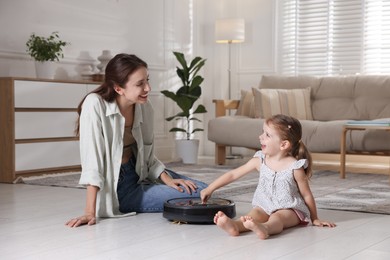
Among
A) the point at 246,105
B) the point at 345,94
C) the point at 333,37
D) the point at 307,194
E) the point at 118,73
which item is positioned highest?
the point at 333,37

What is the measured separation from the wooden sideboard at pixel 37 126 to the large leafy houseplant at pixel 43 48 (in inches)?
8.9

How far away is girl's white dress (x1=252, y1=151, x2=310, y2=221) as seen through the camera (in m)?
2.83

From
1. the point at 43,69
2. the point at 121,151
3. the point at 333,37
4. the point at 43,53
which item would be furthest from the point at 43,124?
the point at 333,37

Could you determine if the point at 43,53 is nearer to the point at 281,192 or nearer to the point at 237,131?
the point at 237,131

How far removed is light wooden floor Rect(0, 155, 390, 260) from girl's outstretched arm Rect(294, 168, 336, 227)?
0.18 feet

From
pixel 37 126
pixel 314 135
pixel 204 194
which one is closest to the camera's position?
pixel 204 194

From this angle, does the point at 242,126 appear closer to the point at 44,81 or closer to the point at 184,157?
the point at 184,157

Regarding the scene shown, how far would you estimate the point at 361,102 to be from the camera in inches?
233

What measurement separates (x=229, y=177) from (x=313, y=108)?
3402 millimetres

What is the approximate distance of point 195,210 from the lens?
9.45 feet

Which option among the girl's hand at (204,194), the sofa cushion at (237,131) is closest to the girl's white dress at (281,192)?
the girl's hand at (204,194)

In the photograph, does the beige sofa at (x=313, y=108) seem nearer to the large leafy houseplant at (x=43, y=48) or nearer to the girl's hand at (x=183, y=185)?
the large leafy houseplant at (x=43, y=48)

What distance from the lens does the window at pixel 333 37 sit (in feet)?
21.2

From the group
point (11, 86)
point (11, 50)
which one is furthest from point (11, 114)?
point (11, 50)
